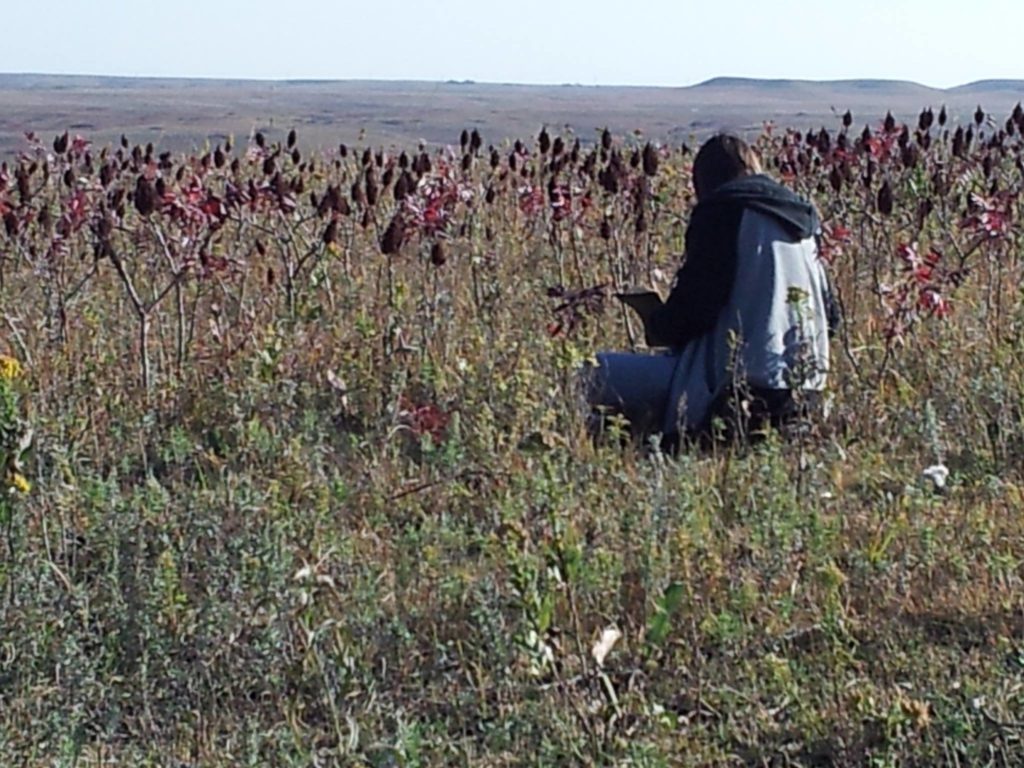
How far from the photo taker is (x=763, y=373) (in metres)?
6.05

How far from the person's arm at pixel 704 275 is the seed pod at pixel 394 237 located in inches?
37.1

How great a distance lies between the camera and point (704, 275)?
6.13 m

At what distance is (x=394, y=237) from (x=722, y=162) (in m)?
1.15

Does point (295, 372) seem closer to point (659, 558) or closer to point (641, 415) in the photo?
point (641, 415)

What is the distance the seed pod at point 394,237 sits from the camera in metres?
6.36

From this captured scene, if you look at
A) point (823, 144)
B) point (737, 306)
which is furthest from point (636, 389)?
point (823, 144)

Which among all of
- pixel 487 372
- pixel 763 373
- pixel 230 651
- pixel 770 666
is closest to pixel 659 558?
pixel 770 666

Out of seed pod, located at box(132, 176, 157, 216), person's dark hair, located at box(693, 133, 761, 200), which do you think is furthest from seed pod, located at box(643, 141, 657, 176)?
seed pod, located at box(132, 176, 157, 216)

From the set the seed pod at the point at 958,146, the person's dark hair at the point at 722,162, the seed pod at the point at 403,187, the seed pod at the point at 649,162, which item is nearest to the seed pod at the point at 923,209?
the seed pod at the point at 958,146

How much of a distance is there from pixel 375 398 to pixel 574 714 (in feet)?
8.31

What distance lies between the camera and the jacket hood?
239 inches

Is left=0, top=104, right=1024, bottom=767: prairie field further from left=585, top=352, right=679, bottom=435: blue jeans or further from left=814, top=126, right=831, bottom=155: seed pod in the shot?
left=585, top=352, right=679, bottom=435: blue jeans

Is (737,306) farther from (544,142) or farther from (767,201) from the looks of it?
(544,142)

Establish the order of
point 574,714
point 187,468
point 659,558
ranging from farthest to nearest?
point 187,468
point 659,558
point 574,714
